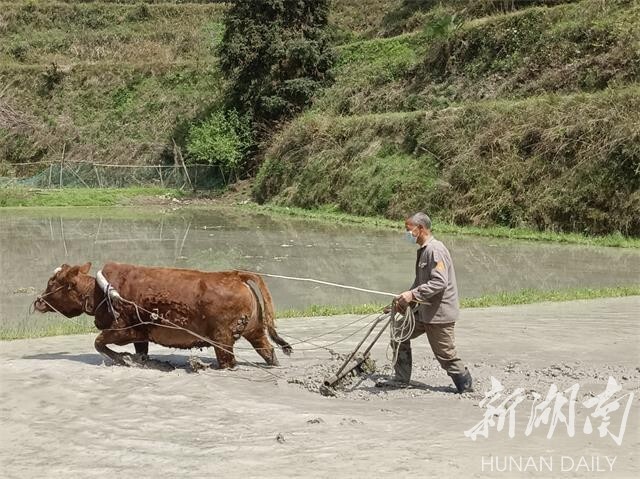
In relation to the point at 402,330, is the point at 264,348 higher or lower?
lower

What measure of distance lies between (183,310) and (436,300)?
2.56 m

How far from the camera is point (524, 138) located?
2373 centimetres

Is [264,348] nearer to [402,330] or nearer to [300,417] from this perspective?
[402,330]

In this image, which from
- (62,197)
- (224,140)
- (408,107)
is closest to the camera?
(408,107)

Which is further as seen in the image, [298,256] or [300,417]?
[298,256]

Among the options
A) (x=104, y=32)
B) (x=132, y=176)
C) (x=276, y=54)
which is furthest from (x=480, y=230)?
(x=104, y=32)

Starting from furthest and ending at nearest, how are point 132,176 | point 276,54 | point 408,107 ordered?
1. point 132,176
2. point 276,54
3. point 408,107

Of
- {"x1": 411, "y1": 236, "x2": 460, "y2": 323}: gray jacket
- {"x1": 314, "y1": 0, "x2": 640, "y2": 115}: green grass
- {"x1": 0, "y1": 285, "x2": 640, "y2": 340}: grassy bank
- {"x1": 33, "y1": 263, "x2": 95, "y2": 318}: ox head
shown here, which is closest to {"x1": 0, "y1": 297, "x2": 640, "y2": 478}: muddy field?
{"x1": 33, "y1": 263, "x2": 95, "y2": 318}: ox head

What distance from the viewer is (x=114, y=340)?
7.44 meters

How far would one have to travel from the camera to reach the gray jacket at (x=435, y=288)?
21.3 feet

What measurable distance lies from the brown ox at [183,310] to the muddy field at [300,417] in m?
0.29

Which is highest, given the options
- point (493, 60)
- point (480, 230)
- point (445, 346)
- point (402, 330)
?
point (493, 60)

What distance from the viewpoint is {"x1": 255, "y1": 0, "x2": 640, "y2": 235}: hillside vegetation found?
70.2ft

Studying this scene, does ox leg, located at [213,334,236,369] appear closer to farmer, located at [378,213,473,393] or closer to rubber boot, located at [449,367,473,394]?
farmer, located at [378,213,473,393]
